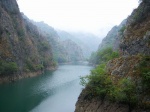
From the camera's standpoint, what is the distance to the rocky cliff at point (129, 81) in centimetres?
3516

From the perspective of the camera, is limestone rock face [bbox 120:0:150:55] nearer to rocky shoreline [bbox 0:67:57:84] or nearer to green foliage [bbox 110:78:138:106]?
green foliage [bbox 110:78:138:106]

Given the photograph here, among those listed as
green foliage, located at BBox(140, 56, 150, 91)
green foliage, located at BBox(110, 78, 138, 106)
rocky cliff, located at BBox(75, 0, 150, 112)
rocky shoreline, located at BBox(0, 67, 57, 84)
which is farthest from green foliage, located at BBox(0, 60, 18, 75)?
green foliage, located at BBox(140, 56, 150, 91)

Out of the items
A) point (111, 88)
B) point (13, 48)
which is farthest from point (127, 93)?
point (13, 48)

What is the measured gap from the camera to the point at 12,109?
56.2 metres

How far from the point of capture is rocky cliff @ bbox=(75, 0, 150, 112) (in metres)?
35.2

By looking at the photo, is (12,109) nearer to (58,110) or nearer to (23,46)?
(58,110)

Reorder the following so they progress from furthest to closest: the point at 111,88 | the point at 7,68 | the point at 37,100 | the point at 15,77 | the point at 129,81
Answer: the point at 15,77, the point at 7,68, the point at 37,100, the point at 111,88, the point at 129,81

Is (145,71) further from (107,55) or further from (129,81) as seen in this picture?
(107,55)

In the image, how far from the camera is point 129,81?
3697 centimetres

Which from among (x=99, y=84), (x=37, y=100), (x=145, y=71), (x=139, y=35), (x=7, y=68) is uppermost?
(x=139, y=35)

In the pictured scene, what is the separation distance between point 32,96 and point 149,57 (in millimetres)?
42515

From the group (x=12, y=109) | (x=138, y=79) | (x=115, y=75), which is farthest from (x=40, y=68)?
(x=138, y=79)

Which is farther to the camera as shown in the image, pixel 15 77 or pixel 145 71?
pixel 15 77

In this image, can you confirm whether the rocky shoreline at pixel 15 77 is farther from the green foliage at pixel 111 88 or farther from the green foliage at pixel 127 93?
the green foliage at pixel 127 93
